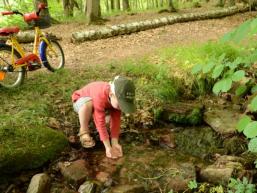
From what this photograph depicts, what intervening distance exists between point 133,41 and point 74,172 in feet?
19.7

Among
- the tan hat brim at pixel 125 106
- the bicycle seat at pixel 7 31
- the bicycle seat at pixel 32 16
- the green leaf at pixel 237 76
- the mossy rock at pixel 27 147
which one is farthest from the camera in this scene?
the bicycle seat at pixel 32 16

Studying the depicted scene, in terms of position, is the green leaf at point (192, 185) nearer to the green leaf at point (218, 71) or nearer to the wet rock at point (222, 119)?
the wet rock at point (222, 119)

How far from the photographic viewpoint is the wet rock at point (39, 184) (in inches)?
151

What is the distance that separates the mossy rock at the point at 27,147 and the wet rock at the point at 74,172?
0.26 m

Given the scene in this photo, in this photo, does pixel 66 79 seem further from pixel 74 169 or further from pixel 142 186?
pixel 142 186

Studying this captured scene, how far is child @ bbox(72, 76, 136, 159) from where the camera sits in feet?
12.9

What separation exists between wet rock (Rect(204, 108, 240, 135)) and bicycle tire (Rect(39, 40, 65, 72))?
2880 millimetres

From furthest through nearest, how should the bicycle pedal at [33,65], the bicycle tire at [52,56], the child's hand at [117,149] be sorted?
the bicycle tire at [52,56]
the bicycle pedal at [33,65]
the child's hand at [117,149]

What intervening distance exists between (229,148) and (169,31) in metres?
6.33

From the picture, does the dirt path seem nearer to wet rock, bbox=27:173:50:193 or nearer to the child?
the child

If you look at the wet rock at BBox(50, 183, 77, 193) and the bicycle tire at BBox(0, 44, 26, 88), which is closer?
the wet rock at BBox(50, 183, 77, 193)

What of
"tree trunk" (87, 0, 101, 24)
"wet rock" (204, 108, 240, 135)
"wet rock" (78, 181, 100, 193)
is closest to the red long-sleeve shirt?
"wet rock" (78, 181, 100, 193)

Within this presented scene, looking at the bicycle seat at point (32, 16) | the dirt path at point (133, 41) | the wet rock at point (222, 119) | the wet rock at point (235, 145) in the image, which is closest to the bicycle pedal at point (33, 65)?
the bicycle seat at point (32, 16)

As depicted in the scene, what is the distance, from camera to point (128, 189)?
3.94 metres
